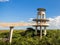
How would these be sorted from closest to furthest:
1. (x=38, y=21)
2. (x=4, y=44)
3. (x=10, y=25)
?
(x=4, y=44), (x=10, y=25), (x=38, y=21)

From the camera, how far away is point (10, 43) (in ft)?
110

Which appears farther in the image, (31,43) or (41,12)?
(41,12)

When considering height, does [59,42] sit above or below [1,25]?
below

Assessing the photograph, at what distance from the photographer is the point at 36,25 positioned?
3903 cm

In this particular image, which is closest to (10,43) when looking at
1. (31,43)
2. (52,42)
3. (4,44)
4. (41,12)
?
(4,44)

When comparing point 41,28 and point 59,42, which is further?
point 41,28

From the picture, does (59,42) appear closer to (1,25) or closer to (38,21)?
(38,21)

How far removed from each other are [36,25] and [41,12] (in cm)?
283

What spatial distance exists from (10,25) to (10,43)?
3.49m

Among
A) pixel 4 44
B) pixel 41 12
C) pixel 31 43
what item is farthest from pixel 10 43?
pixel 41 12

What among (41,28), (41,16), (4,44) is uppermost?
(41,16)

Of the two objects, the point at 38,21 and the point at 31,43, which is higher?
the point at 38,21

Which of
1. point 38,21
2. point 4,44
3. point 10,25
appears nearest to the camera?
point 4,44

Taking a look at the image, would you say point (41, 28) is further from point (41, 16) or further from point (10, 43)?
point (10, 43)
